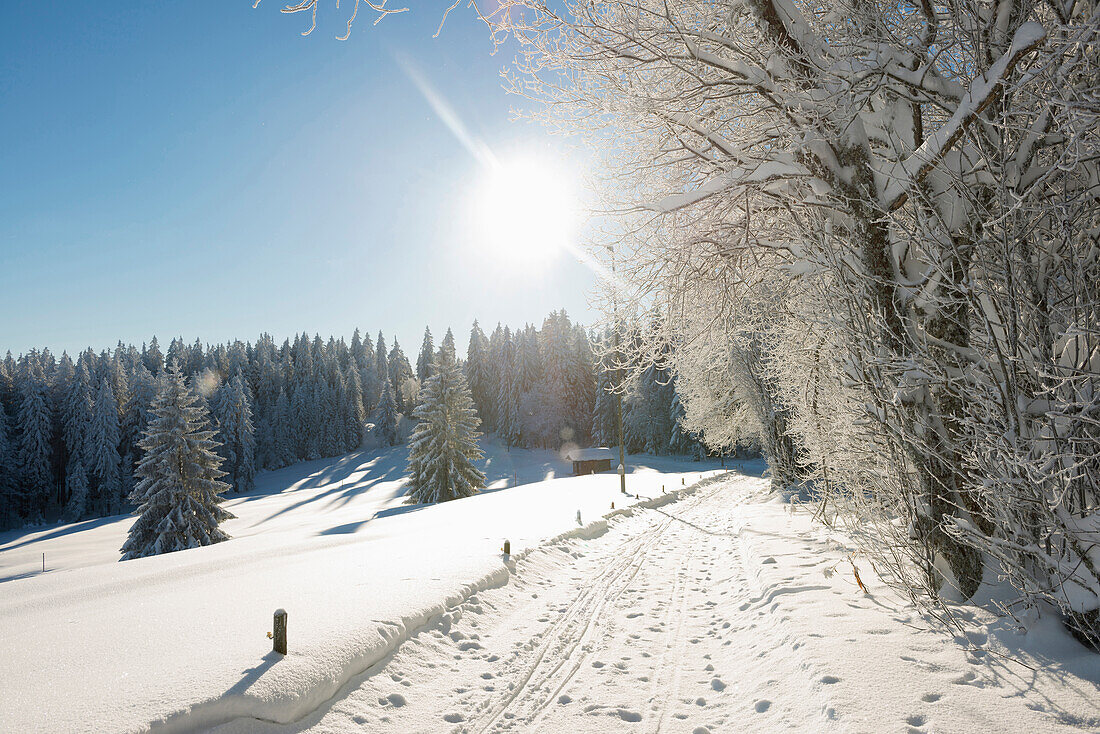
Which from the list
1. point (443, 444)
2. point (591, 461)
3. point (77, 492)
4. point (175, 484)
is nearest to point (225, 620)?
point (175, 484)

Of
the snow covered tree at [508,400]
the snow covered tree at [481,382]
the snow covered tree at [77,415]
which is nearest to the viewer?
the snow covered tree at [77,415]

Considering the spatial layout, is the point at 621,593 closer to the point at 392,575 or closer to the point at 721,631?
the point at 721,631

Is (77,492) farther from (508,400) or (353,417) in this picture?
(508,400)

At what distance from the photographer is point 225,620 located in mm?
5832

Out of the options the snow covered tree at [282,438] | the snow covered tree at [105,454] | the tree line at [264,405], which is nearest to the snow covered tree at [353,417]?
the tree line at [264,405]

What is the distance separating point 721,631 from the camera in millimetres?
6117

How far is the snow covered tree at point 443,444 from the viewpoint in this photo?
31.0 m

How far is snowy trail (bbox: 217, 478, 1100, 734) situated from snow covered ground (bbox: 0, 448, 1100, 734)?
2 centimetres

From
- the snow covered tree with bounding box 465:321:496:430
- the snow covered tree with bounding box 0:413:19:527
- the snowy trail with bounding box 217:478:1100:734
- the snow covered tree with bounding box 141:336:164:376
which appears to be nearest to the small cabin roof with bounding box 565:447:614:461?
the snow covered tree with bounding box 465:321:496:430

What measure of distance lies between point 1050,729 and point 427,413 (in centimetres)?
3130

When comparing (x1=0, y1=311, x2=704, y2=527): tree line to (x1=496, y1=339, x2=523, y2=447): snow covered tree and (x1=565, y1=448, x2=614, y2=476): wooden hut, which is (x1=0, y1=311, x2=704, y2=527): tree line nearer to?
(x1=496, y1=339, x2=523, y2=447): snow covered tree

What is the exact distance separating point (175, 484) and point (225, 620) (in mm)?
23459

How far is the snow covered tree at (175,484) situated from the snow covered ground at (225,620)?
15.1m

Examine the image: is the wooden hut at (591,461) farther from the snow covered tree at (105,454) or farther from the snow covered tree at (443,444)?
the snow covered tree at (105,454)
